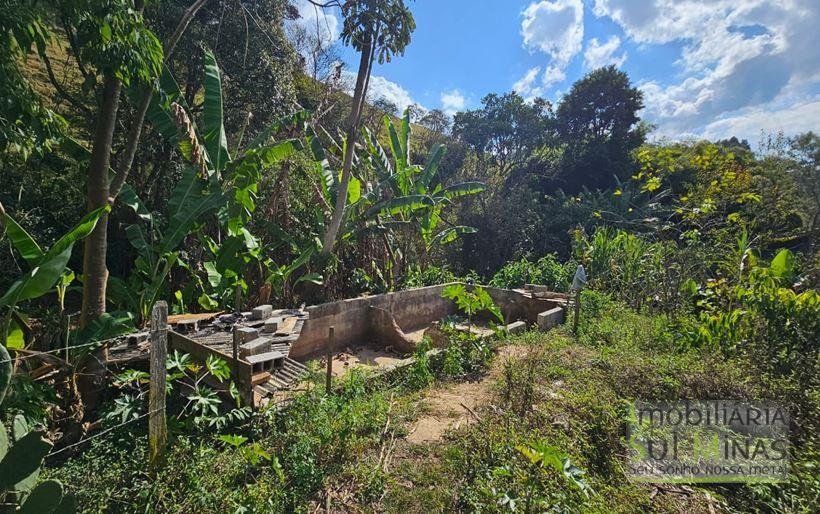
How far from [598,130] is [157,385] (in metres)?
19.5

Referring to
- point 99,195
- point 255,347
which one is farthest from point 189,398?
point 99,195

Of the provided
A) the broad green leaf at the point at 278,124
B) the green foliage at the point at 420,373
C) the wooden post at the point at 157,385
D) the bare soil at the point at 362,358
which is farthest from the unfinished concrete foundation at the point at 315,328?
the broad green leaf at the point at 278,124

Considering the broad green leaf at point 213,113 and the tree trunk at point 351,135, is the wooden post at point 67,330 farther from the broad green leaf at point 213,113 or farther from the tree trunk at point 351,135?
the tree trunk at point 351,135

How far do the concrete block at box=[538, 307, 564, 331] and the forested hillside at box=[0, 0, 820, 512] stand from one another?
443 millimetres

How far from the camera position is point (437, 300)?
8688 mm

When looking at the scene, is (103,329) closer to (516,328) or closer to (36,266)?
(36,266)

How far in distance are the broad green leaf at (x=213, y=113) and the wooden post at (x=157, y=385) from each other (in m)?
3.09

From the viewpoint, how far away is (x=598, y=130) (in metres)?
18.1

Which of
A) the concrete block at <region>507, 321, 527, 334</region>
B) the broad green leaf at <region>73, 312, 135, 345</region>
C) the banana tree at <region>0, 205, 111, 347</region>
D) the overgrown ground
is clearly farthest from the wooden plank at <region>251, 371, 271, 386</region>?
the concrete block at <region>507, 321, 527, 334</region>

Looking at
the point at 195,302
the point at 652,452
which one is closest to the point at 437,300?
the point at 195,302

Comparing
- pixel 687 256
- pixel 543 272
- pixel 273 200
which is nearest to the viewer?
pixel 273 200

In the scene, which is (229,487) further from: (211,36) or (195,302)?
(211,36)

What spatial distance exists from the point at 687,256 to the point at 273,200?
7918 millimetres

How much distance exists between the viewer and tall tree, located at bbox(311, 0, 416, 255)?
6.02 meters
